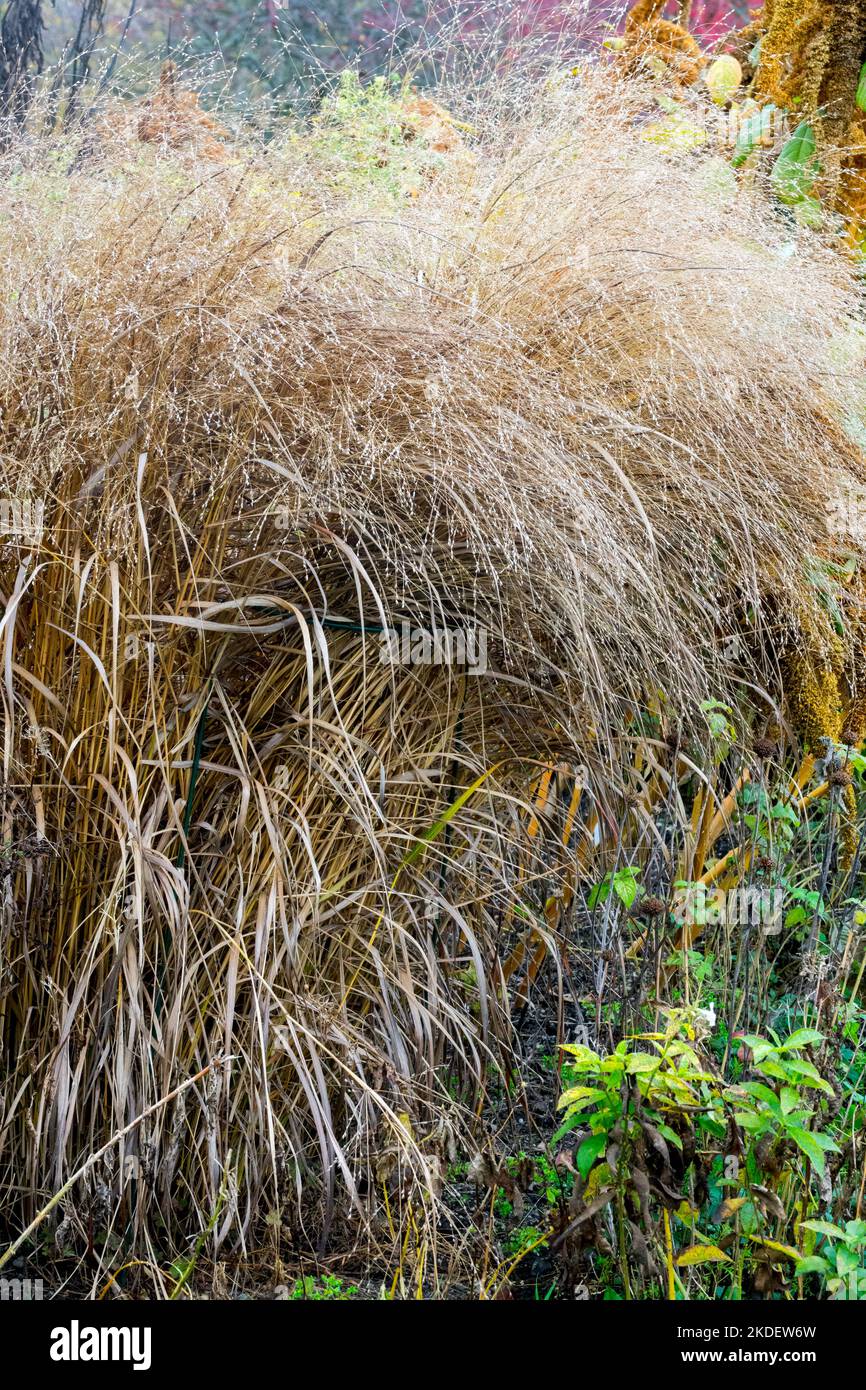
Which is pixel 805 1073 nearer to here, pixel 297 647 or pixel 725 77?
pixel 297 647

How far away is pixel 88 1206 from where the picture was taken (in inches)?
50.9

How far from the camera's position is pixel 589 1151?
4.02ft

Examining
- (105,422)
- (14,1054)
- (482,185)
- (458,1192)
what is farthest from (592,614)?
(482,185)

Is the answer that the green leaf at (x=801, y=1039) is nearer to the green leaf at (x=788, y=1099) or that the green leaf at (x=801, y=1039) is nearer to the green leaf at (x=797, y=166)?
the green leaf at (x=788, y=1099)

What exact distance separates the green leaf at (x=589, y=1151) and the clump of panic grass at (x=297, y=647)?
0.53 ft

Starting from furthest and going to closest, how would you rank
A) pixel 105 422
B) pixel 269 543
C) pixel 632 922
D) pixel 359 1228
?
pixel 632 922
pixel 269 543
pixel 105 422
pixel 359 1228

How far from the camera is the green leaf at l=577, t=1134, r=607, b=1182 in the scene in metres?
1.22

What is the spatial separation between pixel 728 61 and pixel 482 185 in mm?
1471

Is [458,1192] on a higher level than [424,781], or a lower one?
lower

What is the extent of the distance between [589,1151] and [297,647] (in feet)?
2.25

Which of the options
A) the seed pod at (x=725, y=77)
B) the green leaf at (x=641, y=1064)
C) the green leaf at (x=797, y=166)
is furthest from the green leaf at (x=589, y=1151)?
the seed pod at (x=725, y=77)

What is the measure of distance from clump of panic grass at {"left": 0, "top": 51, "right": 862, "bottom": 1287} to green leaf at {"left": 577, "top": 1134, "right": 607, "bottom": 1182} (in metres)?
0.16

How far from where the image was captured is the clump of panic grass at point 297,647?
1.32m
